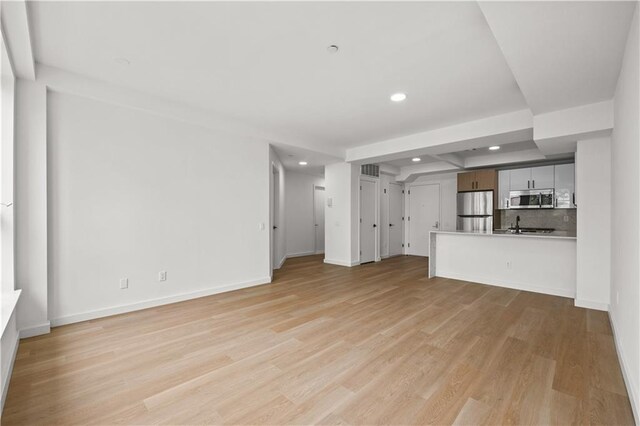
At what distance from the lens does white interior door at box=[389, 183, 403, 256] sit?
8.39 m

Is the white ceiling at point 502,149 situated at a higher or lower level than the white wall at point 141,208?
higher

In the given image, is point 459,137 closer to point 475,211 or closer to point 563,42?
point 563,42

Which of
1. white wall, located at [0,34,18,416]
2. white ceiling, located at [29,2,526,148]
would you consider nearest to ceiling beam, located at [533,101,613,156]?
white ceiling, located at [29,2,526,148]

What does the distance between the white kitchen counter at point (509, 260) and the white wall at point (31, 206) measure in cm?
557

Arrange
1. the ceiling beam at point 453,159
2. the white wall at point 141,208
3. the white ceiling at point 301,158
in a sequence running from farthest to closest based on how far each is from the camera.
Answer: the ceiling beam at point 453,159
the white ceiling at point 301,158
the white wall at point 141,208

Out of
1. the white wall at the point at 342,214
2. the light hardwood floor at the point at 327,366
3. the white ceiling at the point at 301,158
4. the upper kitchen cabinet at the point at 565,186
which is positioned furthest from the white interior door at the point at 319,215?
the upper kitchen cabinet at the point at 565,186

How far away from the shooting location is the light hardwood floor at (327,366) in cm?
179

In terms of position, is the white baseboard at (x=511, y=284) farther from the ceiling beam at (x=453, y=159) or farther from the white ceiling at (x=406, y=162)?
the white ceiling at (x=406, y=162)

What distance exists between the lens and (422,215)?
8742mm

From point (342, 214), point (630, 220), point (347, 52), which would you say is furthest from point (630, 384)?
point (342, 214)

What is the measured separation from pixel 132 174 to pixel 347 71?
2811 mm

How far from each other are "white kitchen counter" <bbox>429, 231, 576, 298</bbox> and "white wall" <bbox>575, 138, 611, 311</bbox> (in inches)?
19.0

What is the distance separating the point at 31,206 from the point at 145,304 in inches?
62.6

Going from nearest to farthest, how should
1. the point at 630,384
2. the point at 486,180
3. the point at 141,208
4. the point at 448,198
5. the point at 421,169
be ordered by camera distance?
the point at 630,384 → the point at 141,208 → the point at 486,180 → the point at 421,169 → the point at 448,198
